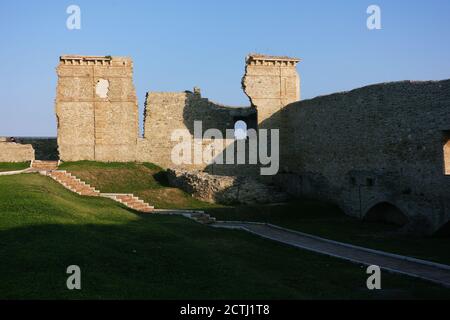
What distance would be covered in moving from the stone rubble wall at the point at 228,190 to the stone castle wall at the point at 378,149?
94.7 inches

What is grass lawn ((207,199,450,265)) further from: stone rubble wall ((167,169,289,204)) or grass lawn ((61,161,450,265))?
stone rubble wall ((167,169,289,204))

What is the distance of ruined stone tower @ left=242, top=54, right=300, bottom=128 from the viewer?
32.6 m

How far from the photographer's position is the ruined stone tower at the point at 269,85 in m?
32.6

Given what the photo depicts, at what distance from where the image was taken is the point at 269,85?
108 ft

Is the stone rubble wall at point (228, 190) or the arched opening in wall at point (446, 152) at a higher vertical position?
the arched opening in wall at point (446, 152)

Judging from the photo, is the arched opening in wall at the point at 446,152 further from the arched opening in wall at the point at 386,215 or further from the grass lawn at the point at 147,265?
the grass lawn at the point at 147,265

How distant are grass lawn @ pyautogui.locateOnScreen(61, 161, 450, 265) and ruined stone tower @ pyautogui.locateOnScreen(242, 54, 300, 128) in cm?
730

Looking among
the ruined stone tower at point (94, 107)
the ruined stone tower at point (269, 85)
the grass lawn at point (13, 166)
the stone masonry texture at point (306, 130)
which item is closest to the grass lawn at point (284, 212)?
the stone masonry texture at point (306, 130)

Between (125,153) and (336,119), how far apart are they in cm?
1338

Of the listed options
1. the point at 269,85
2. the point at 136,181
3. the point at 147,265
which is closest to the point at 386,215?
the point at 269,85

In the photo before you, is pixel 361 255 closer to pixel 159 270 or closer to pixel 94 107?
pixel 159 270

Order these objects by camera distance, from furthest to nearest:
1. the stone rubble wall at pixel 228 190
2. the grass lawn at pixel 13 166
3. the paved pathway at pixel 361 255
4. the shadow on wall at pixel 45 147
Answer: the shadow on wall at pixel 45 147 < the grass lawn at pixel 13 166 < the stone rubble wall at pixel 228 190 < the paved pathway at pixel 361 255
